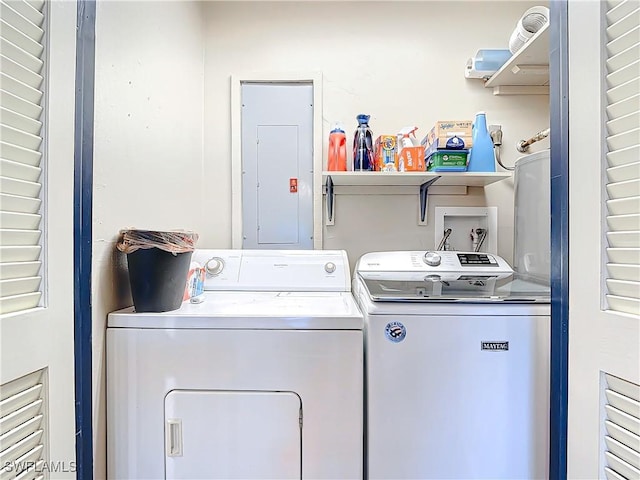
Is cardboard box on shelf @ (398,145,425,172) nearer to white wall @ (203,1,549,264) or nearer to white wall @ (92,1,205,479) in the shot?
white wall @ (203,1,549,264)

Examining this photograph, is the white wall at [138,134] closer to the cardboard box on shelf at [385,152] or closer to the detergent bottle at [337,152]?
the detergent bottle at [337,152]

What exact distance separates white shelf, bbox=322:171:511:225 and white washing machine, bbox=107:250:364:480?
2.95ft

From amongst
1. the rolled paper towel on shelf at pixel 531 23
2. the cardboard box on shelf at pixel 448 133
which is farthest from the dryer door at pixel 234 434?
the rolled paper towel on shelf at pixel 531 23

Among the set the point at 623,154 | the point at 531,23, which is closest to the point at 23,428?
the point at 623,154

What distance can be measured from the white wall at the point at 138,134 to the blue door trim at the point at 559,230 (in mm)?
1277

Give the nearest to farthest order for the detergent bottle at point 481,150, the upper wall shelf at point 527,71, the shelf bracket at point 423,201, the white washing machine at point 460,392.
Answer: the white washing machine at point 460,392
the upper wall shelf at point 527,71
the detergent bottle at point 481,150
the shelf bracket at point 423,201

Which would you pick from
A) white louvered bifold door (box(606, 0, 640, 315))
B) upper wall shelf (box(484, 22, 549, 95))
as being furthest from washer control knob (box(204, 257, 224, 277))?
upper wall shelf (box(484, 22, 549, 95))

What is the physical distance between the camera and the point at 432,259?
1770 mm

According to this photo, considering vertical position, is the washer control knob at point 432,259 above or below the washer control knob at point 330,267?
above

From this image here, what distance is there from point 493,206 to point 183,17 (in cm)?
187

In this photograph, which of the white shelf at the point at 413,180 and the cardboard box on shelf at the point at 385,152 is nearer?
the white shelf at the point at 413,180

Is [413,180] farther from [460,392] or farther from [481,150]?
[460,392]

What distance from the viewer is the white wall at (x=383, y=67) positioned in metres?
2.11

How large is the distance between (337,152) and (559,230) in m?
1.21
